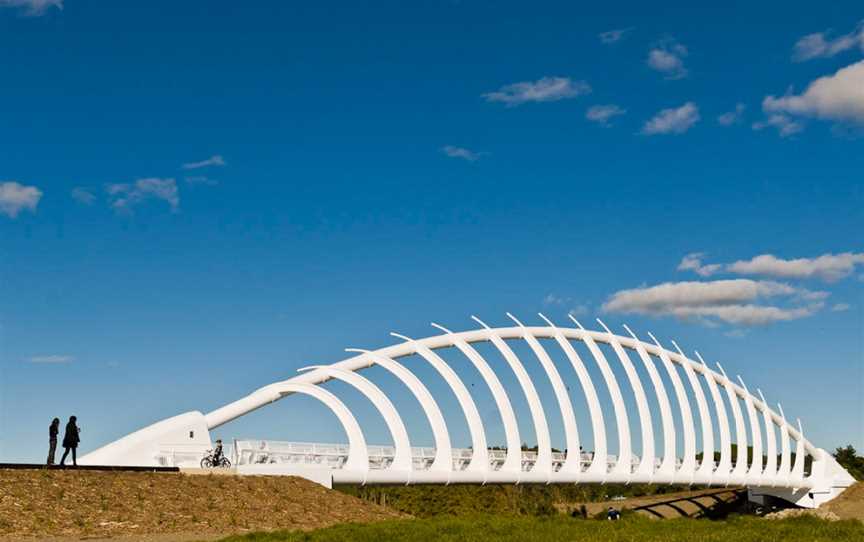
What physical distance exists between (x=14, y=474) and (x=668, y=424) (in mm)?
29736

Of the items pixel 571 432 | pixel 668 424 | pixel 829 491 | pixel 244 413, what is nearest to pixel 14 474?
pixel 244 413

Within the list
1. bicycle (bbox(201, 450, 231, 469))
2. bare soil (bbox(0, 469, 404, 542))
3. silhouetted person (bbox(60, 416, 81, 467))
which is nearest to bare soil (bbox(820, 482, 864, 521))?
bare soil (bbox(0, 469, 404, 542))

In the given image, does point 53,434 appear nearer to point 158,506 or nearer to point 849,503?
point 158,506

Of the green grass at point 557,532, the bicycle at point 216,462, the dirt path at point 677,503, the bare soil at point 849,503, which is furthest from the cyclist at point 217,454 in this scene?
the bare soil at point 849,503

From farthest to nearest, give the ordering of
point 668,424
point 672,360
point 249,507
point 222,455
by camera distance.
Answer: point 672,360 → point 668,424 → point 222,455 → point 249,507

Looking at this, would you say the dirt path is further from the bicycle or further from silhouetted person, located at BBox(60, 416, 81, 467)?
silhouetted person, located at BBox(60, 416, 81, 467)

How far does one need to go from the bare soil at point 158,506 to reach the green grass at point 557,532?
64.2 inches

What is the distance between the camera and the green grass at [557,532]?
1947 centimetres

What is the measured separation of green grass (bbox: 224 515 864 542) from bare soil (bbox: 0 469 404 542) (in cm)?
163

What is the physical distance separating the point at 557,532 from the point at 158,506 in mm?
8871

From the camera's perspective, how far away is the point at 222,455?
26.2 metres

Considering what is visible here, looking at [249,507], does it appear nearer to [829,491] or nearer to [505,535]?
[505,535]

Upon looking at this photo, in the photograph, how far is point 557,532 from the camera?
71.6 ft

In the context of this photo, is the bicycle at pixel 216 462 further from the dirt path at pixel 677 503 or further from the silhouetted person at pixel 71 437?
the dirt path at pixel 677 503
